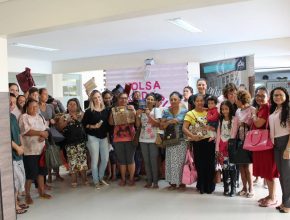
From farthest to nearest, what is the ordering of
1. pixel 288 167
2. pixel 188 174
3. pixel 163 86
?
pixel 163 86
pixel 188 174
pixel 288 167

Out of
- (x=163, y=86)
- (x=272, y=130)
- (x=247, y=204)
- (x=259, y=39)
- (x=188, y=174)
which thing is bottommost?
(x=247, y=204)

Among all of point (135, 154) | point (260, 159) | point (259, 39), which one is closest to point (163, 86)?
point (259, 39)

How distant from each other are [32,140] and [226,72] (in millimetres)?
4778

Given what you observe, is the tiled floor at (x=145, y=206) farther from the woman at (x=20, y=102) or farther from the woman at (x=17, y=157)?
the woman at (x=20, y=102)

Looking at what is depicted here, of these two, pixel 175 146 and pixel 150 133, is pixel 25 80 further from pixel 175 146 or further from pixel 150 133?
pixel 175 146

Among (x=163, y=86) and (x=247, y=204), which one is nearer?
(x=247, y=204)

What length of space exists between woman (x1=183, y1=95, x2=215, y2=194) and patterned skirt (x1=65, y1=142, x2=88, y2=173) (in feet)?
5.43

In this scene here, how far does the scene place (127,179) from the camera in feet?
17.8

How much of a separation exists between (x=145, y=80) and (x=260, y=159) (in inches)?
203

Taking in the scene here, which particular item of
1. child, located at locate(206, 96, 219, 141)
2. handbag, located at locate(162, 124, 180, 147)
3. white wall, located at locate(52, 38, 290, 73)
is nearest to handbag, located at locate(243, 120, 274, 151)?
child, located at locate(206, 96, 219, 141)

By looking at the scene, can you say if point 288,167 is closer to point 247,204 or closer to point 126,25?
point 247,204

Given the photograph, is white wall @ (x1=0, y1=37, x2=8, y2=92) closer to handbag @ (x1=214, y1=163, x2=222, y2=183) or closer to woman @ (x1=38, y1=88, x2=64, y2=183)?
woman @ (x1=38, y1=88, x2=64, y2=183)

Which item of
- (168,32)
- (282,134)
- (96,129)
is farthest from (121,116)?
(168,32)

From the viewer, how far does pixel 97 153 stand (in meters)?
5.04
